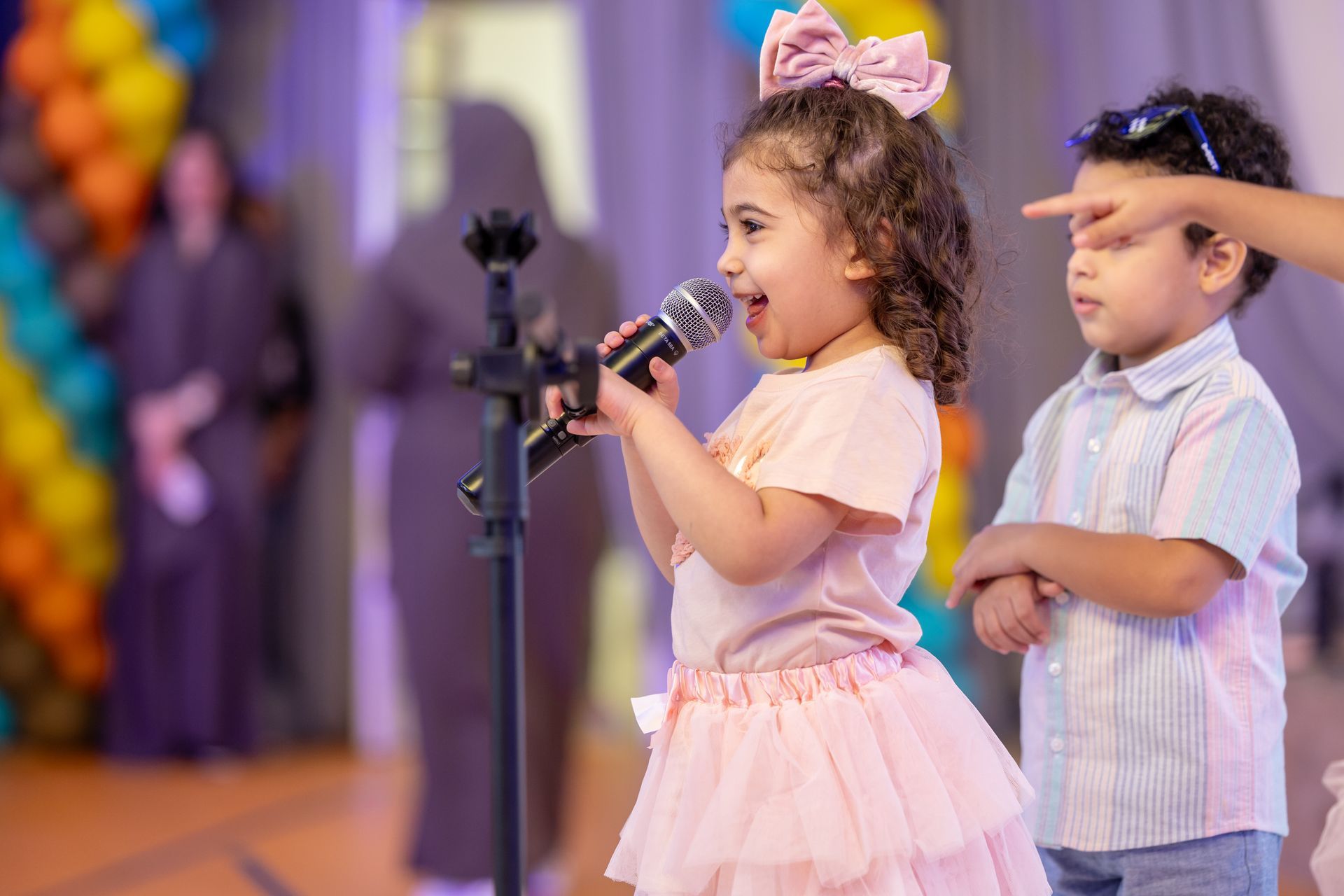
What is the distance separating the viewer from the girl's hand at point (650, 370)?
3.87 feet

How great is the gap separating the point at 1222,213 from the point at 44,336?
141 inches

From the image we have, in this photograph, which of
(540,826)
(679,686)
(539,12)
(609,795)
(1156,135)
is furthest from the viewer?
(539,12)

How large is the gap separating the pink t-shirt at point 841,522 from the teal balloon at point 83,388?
3246mm

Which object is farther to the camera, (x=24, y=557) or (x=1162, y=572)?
(x=24, y=557)

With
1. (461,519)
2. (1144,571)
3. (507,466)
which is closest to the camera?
(507,466)

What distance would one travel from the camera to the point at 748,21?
3.33 meters

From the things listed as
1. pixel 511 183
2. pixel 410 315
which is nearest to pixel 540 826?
pixel 410 315

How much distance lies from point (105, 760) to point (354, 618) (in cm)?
84

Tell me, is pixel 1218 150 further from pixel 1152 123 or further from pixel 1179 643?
pixel 1179 643

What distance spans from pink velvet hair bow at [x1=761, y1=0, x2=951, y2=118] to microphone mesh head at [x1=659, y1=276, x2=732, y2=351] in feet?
0.77

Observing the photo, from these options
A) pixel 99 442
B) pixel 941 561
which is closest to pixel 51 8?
pixel 99 442

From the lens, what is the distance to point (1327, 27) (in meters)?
2.59

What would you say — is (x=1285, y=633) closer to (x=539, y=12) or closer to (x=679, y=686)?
(x=679, y=686)

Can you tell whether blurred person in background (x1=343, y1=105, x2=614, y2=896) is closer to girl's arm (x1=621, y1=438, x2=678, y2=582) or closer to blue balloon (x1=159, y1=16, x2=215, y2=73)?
girl's arm (x1=621, y1=438, x2=678, y2=582)
